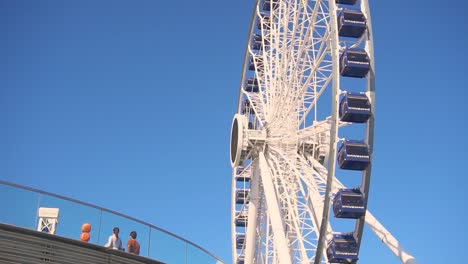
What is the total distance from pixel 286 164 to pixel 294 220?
9.49 feet

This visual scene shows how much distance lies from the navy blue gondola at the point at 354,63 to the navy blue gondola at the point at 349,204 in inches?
173

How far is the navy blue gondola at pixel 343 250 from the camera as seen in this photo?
76.6 ft

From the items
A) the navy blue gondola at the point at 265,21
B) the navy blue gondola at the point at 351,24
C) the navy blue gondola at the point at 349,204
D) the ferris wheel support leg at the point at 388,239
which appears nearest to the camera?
the ferris wheel support leg at the point at 388,239

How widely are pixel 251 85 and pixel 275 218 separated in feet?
45.6

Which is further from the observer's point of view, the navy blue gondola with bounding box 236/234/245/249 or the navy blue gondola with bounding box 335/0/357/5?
the navy blue gondola with bounding box 236/234/245/249

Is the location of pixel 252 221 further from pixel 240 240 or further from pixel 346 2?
pixel 346 2

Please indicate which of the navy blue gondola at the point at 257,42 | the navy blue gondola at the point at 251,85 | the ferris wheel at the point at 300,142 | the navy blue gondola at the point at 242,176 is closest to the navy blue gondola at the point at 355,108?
the ferris wheel at the point at 300,142

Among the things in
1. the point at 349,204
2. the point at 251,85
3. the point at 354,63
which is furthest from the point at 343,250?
the point at 251,85

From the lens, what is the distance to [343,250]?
76.9 ft

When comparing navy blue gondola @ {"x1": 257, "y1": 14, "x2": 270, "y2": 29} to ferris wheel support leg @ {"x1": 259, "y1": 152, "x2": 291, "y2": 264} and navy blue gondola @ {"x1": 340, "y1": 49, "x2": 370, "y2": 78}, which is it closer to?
ferris wheel support leg @ {"x1": 259, "y1": 152, "x2": 291, "y2": 264}

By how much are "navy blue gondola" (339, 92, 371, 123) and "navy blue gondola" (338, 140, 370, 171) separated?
0.87 meters

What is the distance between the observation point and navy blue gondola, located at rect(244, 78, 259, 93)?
38.9 m

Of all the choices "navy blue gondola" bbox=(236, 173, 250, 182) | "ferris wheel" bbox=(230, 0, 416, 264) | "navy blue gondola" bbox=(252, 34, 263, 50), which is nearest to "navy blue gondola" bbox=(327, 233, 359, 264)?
"ferris wheel" bbox=(230, 0, 416, 264)

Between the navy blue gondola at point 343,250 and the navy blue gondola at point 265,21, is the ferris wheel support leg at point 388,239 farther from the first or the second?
the navy blue gondola at point 265,21
